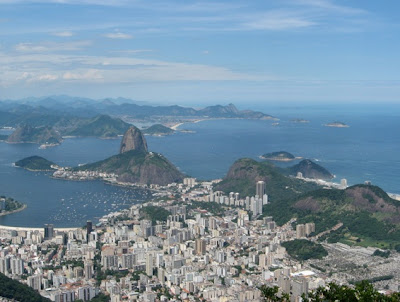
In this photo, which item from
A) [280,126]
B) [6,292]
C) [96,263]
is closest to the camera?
[6,292]

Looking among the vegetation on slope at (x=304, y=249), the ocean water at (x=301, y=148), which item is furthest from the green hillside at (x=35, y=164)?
the vegetation on slope at (x=304, y=249)

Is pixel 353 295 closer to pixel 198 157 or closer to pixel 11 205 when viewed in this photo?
pixel 11 205

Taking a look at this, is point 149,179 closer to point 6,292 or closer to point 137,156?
point 137,156

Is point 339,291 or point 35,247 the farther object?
point 35,247

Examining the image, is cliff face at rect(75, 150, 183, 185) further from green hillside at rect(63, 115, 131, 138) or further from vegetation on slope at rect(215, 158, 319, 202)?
green hillside at rect(63, 115, 131, 138)

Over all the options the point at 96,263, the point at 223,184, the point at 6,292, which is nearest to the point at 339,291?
the point at 6,292

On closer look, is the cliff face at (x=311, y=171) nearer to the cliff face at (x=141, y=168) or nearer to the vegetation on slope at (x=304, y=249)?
the cliff face at (x=141, y=168)
